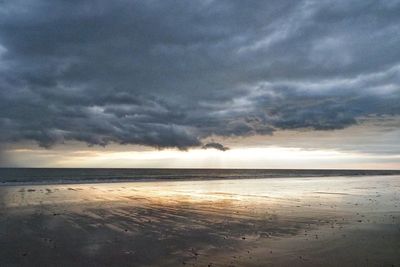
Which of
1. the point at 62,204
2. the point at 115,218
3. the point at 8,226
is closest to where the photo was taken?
the point at 8,226

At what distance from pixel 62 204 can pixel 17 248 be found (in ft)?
54.9

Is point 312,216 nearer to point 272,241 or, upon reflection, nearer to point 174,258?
point 272,241

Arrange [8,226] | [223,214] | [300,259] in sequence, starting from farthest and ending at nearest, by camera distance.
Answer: [223,214] → [8,226] → [300,259]

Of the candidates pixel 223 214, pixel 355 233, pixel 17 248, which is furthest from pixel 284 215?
pixel 17 248

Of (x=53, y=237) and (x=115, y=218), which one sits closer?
(x=53, y=237)

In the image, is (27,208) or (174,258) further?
(27,208)

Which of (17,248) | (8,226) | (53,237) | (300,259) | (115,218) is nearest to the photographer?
(300,259)

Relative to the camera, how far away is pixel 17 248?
51.5ft

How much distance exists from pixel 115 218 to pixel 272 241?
36.9ft

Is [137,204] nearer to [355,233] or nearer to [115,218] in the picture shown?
[115,218]

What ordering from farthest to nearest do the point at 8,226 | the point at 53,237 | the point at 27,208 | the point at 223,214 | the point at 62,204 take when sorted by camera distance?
the point at 62,204 → the point at 27,208 → the point at 223,214 → the point at 8,226 → the point at 53,237

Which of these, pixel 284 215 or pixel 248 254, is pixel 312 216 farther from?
pixel 248 254

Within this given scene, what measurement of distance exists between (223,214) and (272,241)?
30.5ft

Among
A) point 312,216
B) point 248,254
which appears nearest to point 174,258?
point 248,254
